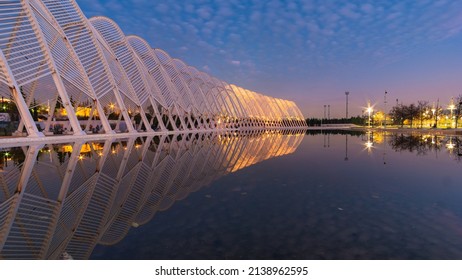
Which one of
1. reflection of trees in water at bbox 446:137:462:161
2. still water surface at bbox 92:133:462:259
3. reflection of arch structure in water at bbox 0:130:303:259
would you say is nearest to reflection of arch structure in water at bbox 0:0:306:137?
reflection of arch structure in water at bbox 0:130:303:259

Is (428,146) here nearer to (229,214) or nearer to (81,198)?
(229,214)

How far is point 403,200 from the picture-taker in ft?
22.0

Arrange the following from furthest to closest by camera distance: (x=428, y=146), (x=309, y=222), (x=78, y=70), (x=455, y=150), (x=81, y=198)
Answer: (x=78, y=70)
(x=428, y=146)
(x=455, y=150)
(x=81, y=198)
(x=309, y=222)

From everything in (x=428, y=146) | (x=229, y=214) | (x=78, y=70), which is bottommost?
(x=428, y=146)

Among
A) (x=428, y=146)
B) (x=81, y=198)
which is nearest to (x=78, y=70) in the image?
(x=81, y=198)

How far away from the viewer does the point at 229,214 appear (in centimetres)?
576

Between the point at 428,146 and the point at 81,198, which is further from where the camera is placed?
the point at 428,146

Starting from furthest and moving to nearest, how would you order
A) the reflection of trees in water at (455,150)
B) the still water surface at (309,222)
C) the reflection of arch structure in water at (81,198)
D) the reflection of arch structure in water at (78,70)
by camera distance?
1. the reflection of arch structure in water at (78,70)
2. the reflection of trees in water at (455,150)
3. the reflection of arch structure in water at (81,198)
4. the still water surface at (309,222)

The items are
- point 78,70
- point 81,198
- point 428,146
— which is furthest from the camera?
point 78,70

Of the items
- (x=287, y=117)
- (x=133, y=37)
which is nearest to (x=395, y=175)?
(x=133, y=37)

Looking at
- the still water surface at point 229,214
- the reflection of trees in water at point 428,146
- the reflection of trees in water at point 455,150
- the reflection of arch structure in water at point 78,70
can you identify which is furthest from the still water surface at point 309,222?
the reflection of arch structure in water at point 78,70

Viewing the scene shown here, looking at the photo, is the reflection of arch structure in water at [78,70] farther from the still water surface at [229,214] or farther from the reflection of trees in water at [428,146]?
the reflection of trees in water at [428,146]

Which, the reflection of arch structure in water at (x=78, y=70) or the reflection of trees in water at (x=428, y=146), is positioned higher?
the reflection of arch structure in water at (x=78, y=70)

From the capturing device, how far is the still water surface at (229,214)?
13.7 ft
